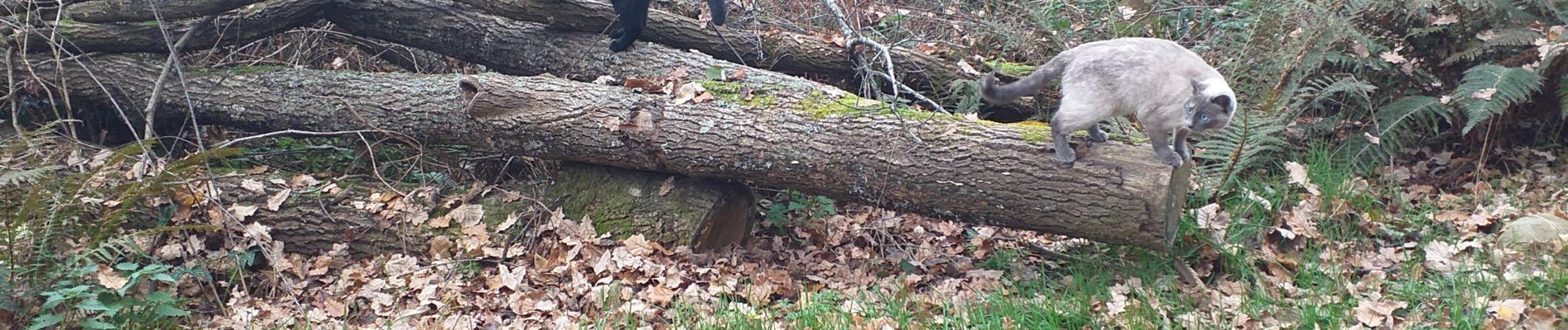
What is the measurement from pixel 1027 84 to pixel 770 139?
4.03 ft

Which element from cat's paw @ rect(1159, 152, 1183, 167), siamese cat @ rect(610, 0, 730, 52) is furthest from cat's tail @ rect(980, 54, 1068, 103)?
siamese cat @ rect(610, 0, 730, 52)

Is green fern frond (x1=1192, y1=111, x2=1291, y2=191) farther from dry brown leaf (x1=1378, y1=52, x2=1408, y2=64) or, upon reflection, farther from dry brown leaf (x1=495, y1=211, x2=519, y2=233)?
dry brown leaf (x1=495, y1=211, x2=519, y2=233)

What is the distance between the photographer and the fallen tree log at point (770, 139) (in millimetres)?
4434

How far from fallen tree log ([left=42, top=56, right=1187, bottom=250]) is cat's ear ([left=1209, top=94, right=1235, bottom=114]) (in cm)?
35

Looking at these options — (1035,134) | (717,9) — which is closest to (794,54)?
(717,9)

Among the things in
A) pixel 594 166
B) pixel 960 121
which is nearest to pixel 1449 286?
pixel 960 121

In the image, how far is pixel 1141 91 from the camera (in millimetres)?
4363

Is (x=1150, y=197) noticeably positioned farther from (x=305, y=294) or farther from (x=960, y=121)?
(x=305, y=294)

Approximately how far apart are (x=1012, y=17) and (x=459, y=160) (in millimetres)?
4336

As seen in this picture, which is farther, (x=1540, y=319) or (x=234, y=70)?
(x=234, y=70)

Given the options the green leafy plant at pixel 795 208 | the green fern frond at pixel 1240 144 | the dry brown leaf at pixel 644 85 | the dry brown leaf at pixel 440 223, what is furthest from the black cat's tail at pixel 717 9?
the green fern frond at pixel 1240 144

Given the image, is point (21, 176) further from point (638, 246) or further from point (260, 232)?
point (638, 246)

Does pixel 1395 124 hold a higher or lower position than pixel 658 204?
higher

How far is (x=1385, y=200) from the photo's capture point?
554 cm
